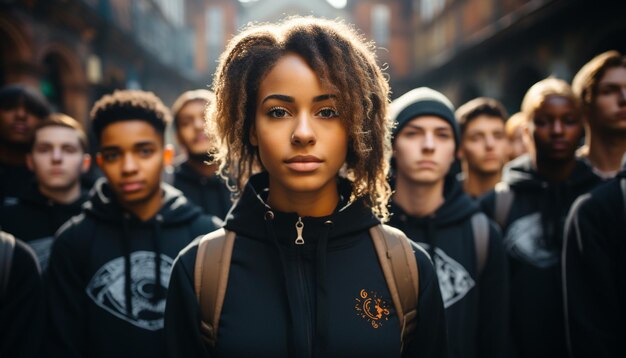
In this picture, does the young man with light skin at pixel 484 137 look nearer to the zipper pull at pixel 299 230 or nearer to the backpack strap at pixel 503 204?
the backpack strap at pixel 503 204

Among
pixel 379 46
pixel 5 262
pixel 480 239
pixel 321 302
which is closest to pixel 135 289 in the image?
pixel 5 262

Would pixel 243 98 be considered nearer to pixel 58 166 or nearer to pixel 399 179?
pixel 399 179

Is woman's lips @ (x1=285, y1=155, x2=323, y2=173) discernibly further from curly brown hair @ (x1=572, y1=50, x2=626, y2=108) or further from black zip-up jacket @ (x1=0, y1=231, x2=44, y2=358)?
curly brown hair @ (x1=572, y1=50, x2=626, y2=108)

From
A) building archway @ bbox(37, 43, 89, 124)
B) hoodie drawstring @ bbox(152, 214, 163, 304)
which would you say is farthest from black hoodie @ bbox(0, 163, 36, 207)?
building archway @ bbox(37, 43, 89, 124)

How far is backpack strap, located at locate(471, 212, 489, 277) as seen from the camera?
261 centimetres

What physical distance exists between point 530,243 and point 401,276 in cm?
186

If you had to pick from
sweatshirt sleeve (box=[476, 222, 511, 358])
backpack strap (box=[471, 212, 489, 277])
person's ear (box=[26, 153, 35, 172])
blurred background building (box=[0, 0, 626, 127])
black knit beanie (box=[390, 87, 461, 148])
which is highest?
blurred background building (box=[0, 0, 626, 127])

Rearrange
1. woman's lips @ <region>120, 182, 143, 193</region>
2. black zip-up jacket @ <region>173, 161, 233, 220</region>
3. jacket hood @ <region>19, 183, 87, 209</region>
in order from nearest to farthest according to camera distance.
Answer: woman's lips @ <region>120, 182, 143, 193</region> < jacket hood @ <region>19, 183, 87, 209</region> < black zip-up jacket @ <region>173, 161, 233, 220</region>

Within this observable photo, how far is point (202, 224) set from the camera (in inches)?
112

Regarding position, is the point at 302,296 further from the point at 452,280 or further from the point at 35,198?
the point at 35,198

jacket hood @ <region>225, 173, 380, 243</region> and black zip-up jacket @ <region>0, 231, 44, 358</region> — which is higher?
jacket hood @ <region>225, 173, 380, 243</region>

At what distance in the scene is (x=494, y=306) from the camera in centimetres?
253

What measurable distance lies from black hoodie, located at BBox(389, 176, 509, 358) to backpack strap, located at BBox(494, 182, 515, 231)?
61 cm

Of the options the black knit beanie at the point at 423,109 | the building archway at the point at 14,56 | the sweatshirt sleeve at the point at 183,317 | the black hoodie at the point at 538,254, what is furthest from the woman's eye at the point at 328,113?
the building archway at the point at 14,56
